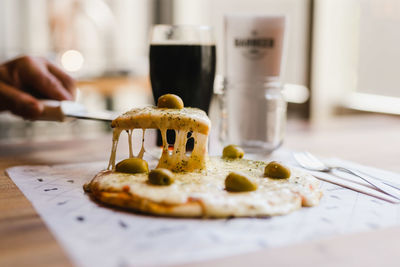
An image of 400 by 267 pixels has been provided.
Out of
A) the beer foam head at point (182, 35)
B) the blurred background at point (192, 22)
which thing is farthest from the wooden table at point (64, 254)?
the blurred background at point (192, 22)

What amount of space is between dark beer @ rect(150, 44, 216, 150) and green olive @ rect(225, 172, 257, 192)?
0.45m

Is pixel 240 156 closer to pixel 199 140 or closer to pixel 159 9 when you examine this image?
pixel 199 140

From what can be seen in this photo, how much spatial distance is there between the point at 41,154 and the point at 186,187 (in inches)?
25.4

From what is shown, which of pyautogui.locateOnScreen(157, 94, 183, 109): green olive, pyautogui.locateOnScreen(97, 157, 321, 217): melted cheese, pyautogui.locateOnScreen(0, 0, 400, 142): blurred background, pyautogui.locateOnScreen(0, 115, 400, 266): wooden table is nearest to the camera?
pyautogui.locateOnScreen(0, 115, 400, 266): wooden table

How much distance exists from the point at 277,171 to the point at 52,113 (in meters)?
0.66

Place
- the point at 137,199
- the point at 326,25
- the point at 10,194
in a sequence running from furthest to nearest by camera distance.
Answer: the point at 326,25 → the point at 10,194 → the point at 137,199

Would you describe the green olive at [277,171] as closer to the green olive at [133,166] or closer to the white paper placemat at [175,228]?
the white paper placemat at [175,228]

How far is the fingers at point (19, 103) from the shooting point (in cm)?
119

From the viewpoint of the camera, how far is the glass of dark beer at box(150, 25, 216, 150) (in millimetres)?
1190

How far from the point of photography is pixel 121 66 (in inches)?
195

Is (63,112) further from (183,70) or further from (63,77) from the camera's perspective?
(183,70)

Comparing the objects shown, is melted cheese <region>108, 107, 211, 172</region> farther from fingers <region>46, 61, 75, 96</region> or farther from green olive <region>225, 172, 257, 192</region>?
fingers <region>46, 61, 75, 96</region>

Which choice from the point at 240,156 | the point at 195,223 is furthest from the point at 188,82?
the point at 195,223

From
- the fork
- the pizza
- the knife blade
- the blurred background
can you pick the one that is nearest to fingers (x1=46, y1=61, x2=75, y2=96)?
the knife blade
